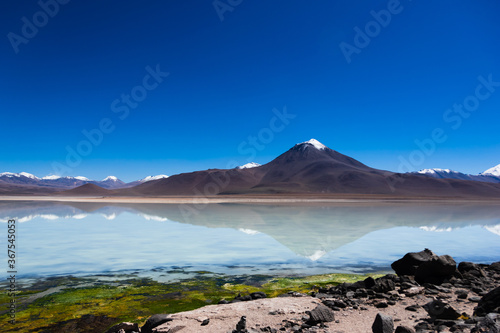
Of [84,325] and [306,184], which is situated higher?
[306,184]

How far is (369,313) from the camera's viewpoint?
5.51 m

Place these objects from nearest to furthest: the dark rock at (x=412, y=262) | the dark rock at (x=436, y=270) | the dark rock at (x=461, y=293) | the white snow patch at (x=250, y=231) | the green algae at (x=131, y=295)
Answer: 1. the dark rock at (x=461, y=293)
2. the green algae at (x=131, y=295)
3. the dark rock at (x=436, y=270)
4. the dark rock at (x=412, y=262)
5. the white snow patch at (x=250, y=231)

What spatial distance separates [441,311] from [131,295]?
611 cm

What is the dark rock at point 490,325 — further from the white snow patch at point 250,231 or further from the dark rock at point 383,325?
the white snow patch at point 250,231

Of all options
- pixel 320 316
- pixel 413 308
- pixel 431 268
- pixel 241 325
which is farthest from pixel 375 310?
pixel 431 268

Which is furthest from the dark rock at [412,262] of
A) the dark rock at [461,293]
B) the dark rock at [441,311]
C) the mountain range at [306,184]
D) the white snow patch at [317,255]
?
the mountain range at [306,184]

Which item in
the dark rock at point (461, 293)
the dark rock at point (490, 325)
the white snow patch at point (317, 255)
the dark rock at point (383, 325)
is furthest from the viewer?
the white snow patch at point (317, 255)

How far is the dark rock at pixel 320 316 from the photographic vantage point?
5.02m

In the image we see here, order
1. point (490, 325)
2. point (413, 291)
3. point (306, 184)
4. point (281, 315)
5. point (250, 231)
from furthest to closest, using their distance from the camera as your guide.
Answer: point (306, 184) < point (250, 231) < point (413, 291) < point (281, 315) < point (490, 325)

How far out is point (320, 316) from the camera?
16.7 ft

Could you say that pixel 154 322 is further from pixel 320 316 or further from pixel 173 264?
pixel 173 264

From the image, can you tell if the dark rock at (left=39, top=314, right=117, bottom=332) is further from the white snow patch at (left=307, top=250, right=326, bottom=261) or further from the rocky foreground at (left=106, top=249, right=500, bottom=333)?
the white snow patch at (left=307, top=250, right=326, bottom=261)

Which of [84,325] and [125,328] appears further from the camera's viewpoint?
[84,325]

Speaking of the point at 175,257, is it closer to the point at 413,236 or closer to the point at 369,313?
the point at 369,313
